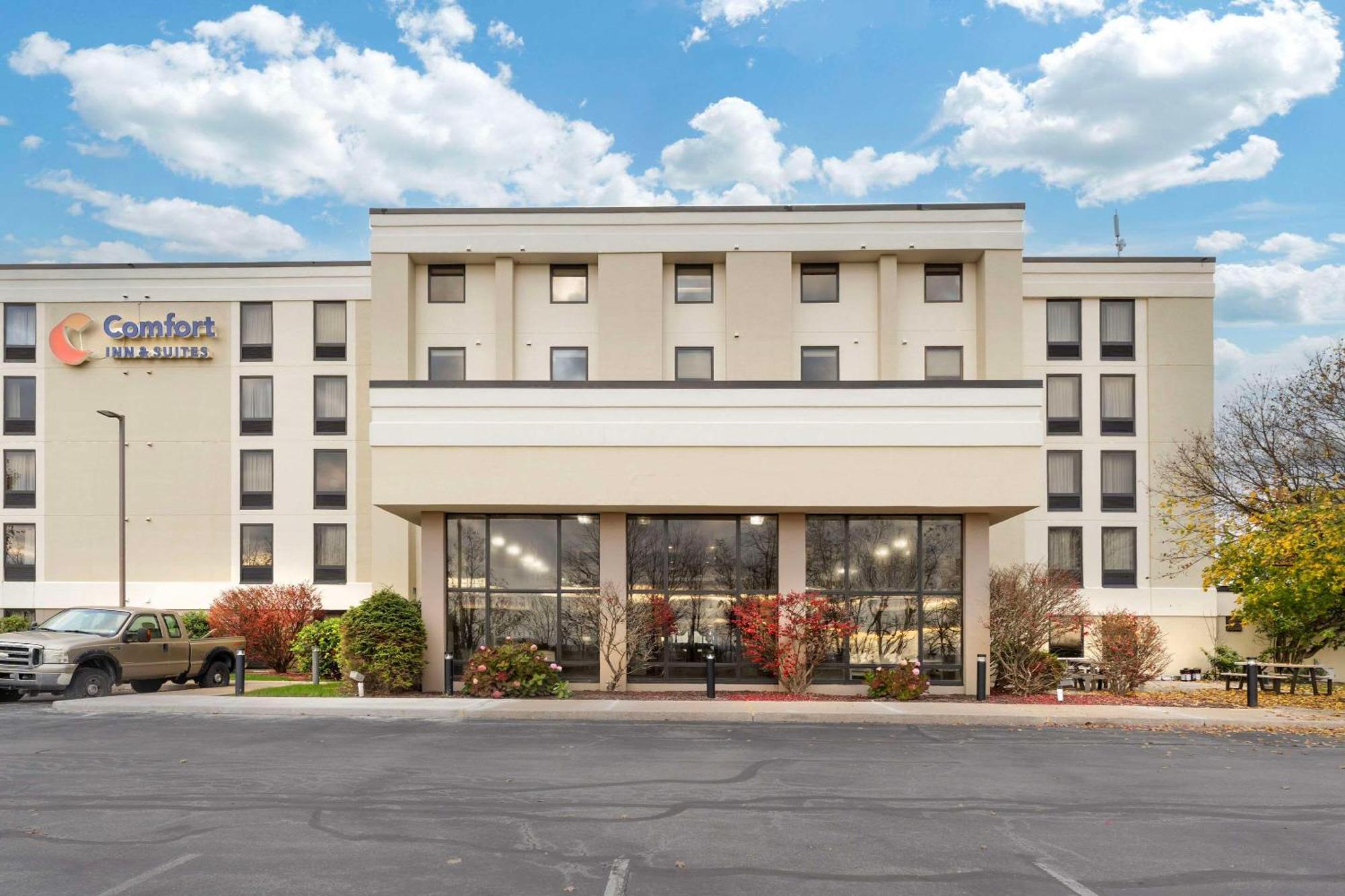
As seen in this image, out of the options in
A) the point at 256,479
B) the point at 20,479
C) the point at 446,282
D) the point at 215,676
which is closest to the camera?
the point at 215,676

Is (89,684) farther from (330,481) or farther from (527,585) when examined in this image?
(330,481)

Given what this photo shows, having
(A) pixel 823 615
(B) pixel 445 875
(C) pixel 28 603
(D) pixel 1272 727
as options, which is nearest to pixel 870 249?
(A) pixel 823 615

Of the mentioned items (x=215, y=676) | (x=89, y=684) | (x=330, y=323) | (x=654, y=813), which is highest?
(x=330, y=323)

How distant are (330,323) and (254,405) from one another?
3.59m

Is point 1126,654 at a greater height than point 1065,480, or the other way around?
point 1065,480

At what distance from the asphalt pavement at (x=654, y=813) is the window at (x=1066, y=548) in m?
17.1

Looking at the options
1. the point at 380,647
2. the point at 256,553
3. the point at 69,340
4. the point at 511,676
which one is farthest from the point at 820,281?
the point at 69,340

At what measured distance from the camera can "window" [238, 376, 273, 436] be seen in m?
32.2

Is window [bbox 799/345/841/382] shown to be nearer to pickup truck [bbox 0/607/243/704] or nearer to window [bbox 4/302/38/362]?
pickup truck [bbox 0/607/243/704]

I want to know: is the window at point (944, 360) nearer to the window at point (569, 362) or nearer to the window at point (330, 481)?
the window at point (569, 362)

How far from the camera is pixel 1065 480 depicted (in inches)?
1287

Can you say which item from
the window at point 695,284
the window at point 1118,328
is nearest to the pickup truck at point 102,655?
the window at point 695,284

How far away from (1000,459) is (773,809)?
12749mm

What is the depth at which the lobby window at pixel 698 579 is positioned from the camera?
72.5 feet
